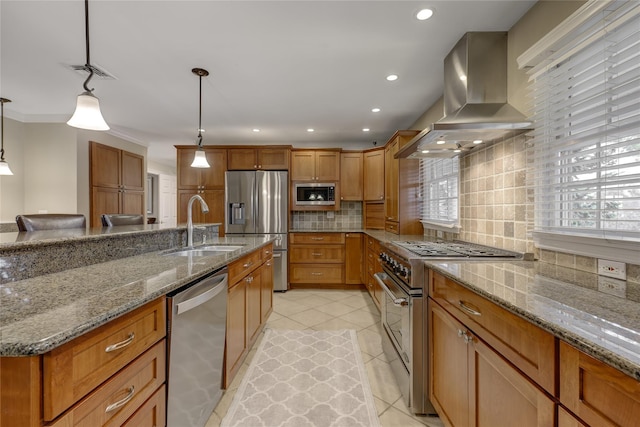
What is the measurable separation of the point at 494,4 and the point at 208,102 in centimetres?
276

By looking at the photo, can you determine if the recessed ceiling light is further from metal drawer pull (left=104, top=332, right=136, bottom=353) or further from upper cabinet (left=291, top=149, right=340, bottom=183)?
upper cabinet (left=291, top=149, right=340, bottom=183)

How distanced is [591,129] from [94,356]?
6.92 feet

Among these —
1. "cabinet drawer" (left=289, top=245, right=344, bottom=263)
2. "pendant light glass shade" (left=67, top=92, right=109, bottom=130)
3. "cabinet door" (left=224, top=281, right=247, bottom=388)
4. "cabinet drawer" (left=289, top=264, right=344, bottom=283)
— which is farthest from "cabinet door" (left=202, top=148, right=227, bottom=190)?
"cabinet door" (left=224, top=281, right=247, bottom=388)

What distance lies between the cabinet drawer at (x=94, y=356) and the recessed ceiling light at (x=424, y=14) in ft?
6.91

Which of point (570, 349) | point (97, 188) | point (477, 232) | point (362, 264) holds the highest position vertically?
point (97, 188)

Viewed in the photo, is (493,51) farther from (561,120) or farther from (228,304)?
(228,304)

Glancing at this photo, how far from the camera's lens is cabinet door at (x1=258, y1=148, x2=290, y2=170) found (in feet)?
13.9

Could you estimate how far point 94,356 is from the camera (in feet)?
2.39

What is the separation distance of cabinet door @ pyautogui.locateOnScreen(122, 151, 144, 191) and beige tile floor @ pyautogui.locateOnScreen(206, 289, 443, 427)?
326cm

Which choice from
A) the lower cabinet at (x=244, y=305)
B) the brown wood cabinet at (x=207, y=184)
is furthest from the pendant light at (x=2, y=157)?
the lower cabinet at (x=244, y=305)

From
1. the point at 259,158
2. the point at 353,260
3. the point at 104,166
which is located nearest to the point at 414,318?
the point at 353,260

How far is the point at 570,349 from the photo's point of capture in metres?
0.68

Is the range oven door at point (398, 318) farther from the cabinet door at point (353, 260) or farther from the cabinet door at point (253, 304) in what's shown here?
the cabinet door at point (353, 260)

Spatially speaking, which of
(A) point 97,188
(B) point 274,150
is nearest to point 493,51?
(B) point 274,150
